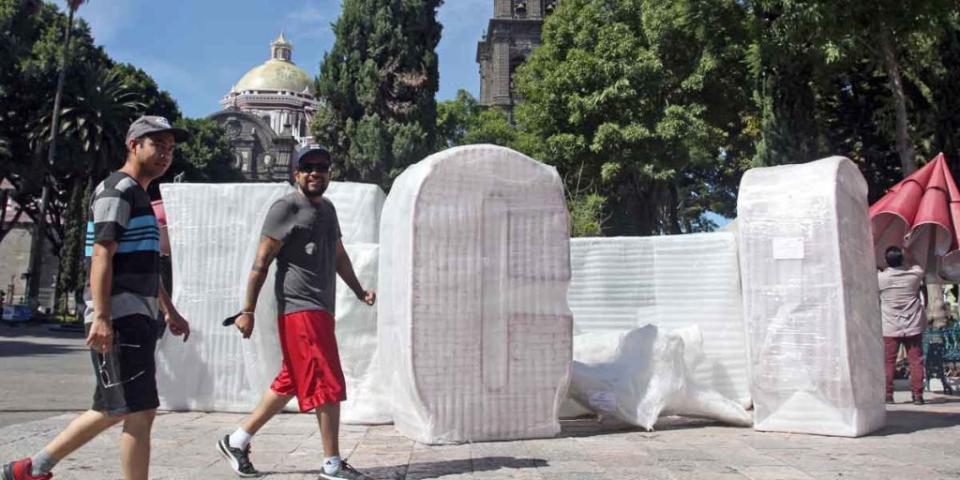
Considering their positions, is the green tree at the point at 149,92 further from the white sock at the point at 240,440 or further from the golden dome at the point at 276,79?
the golden dome at the point at 276,79

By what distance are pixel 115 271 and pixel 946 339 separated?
8715mm

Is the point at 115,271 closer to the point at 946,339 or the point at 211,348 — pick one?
the point at 211,348

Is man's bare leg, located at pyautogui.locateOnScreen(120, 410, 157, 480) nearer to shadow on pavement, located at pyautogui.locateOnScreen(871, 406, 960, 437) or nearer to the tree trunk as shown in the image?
shadow on pavement, located at pyautogui.locateOnScreen(871, 406, 960, 437)

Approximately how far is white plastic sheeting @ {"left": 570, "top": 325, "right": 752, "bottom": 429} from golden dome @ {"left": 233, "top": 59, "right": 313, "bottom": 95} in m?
98.4

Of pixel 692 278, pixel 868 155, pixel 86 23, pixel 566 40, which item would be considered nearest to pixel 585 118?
pixel 566 40

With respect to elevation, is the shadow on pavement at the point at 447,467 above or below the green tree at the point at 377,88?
below

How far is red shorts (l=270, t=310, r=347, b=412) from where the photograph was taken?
3834 mm

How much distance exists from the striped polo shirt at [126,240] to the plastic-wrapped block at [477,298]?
1958 millimetres

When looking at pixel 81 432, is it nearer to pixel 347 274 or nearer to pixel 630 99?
pixel 347 274

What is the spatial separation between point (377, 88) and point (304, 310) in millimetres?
25362

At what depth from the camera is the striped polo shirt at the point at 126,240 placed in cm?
312

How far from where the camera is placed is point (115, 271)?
3.17 metres

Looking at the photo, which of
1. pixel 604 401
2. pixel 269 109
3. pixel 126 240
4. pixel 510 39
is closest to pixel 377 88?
pixel 604 401

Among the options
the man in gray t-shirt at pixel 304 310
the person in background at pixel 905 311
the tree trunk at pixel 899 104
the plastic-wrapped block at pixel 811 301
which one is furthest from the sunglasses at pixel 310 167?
the tree trunk at pixel 899 104
